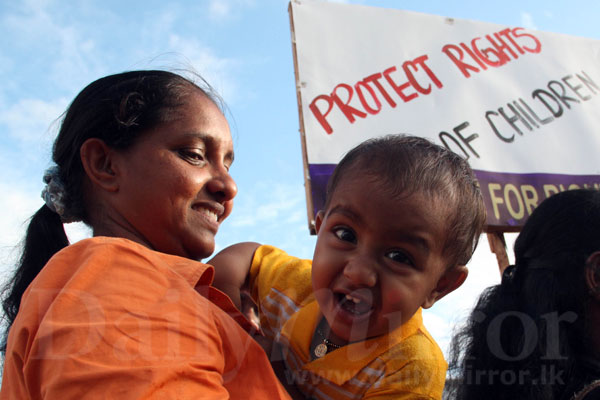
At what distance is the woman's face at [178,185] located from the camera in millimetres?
1162

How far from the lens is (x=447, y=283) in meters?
1.30

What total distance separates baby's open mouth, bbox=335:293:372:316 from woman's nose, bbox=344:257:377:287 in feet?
0.12

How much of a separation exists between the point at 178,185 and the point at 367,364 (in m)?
0.54

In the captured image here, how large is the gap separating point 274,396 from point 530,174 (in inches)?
112

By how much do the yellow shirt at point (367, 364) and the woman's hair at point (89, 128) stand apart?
0.55m

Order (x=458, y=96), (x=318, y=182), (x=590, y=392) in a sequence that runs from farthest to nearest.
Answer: (x=458, y=96)
(x=318, y=182)
(x=590, y=392)

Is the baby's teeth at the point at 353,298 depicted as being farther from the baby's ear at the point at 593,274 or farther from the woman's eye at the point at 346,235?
the baby's ear at the point at 593,274

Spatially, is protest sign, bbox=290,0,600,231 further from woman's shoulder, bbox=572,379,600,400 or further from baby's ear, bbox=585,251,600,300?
woman's shoulder, bbox=572,379,600,400

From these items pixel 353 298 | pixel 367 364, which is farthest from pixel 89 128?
pixel 367 364

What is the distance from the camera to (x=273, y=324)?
1.31 m

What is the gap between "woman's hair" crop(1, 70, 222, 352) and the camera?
1239mm

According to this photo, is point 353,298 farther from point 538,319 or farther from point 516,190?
point 516,190

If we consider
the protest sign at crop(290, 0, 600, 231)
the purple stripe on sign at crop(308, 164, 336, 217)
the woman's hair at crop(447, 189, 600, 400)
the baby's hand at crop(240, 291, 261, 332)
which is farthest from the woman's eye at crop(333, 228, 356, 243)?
the protest sign at crop(290, 0, 600, 231)

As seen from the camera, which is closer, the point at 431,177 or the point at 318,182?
the point at 431,177
